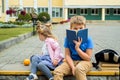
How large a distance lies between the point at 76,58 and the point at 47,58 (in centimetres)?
61

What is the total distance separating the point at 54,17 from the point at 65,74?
7219cm

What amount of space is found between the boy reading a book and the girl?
261mm

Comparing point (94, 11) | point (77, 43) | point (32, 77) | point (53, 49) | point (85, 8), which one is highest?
point (77, 43)

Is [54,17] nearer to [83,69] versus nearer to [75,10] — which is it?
[75,10]

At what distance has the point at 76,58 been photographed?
7648 millimetres

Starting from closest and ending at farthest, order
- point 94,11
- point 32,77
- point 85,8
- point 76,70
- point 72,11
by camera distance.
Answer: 1. point 76,70
2. point 32,77
3. point 94,11
4. point 85,8
5. point 72,11

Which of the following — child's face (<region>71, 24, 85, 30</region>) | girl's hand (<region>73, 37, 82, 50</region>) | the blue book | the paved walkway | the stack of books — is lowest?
the paved walkway

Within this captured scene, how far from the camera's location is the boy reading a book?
727 cm

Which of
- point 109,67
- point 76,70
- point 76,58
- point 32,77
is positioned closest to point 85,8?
point 109,67

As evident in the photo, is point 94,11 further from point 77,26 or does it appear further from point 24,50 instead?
point 77,26

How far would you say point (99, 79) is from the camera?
7711mm

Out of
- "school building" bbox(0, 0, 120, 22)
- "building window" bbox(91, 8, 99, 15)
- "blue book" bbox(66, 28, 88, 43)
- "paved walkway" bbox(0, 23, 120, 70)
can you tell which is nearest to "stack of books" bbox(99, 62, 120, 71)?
"blue book" bbox(66, 28, 88, 43)

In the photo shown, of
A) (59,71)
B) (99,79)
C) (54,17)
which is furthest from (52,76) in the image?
(54,17)

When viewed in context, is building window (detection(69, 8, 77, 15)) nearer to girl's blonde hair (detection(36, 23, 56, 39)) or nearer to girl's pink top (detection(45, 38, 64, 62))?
girl's blonde hair (detection(36, 23, 56, 39))
